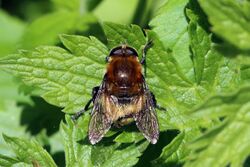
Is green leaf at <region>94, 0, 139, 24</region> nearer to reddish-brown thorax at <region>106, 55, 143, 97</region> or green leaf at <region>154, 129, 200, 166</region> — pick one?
reddish-brown thorax at <region>106, 55, 143, 97</region>

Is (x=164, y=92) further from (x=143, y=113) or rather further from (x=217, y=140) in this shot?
(x=217, y=140)

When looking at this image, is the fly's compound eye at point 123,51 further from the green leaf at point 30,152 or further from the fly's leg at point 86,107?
the green leaf at point 30,152

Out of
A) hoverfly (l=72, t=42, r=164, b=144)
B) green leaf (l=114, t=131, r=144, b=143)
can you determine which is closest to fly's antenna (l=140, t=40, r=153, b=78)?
hoverfly (l=72, t=42, r=164, b=144)

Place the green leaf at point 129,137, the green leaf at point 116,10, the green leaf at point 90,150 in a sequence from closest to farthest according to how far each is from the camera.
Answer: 1. the green leaf at point 129,137
2. the green leaf at point 90,150
3. the green leaf at point 116,10

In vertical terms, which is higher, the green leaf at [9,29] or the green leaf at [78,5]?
the green leaf at [78,5]

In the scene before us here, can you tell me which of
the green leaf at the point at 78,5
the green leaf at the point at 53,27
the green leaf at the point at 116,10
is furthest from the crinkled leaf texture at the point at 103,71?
the green leaf at the point at 116,10

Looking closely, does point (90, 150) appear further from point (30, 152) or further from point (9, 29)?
point (9, 29)

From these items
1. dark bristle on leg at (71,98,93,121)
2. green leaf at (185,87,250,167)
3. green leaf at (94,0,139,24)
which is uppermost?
green leaf at (185,87,250,167)
